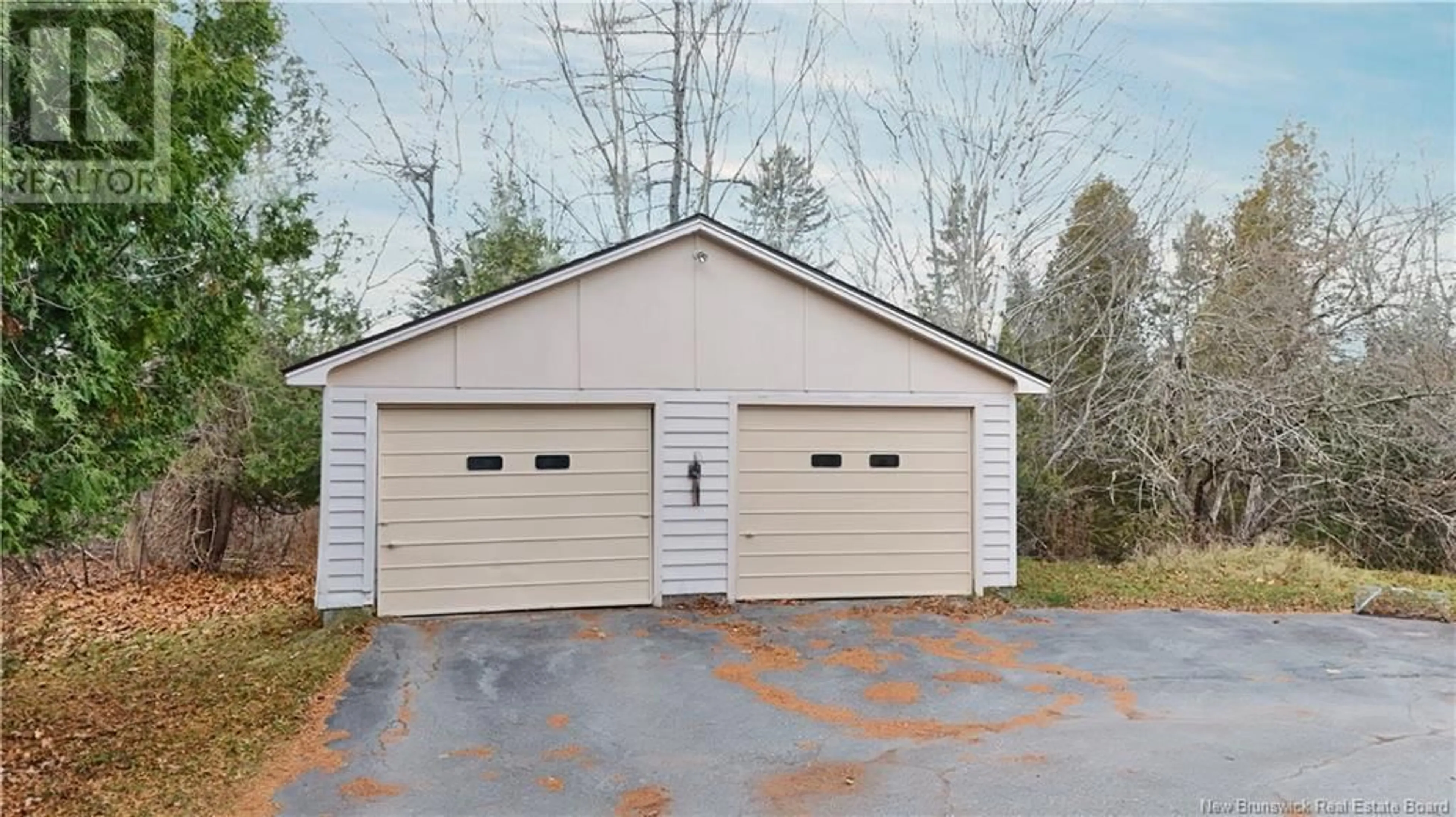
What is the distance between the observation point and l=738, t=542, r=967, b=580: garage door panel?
26.9ft

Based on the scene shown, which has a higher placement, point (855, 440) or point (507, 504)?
point (855, 440)

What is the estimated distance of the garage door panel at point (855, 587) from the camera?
8211 millimetres

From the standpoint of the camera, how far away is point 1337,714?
4992mm

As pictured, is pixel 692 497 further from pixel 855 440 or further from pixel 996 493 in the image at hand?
pixel 996 493

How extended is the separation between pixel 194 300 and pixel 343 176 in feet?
35.5

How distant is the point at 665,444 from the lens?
800 centimetres

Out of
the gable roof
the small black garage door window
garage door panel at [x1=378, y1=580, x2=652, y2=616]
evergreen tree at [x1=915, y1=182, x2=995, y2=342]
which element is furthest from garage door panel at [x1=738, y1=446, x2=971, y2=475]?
evergreen tree at [x1=915, y1=182, x2=995, y2=342]

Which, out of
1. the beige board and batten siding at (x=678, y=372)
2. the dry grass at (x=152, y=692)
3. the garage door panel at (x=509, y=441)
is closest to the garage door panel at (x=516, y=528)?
the beige board and batten siding at (x=678, y=372)

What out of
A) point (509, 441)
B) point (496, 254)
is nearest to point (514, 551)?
point (509, 441)

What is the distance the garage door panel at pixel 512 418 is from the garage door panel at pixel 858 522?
4.81 feet

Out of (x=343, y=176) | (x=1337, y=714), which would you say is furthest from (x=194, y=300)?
(x=343, y=176)

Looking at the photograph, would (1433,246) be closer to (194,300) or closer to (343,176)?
(194,300)

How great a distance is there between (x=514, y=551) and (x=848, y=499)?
321cm

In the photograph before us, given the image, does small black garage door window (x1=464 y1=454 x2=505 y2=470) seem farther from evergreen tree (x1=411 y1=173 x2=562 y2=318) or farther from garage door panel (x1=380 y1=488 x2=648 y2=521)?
evergreen tree (x1=411 y1=173 x2=562 y2=318)
